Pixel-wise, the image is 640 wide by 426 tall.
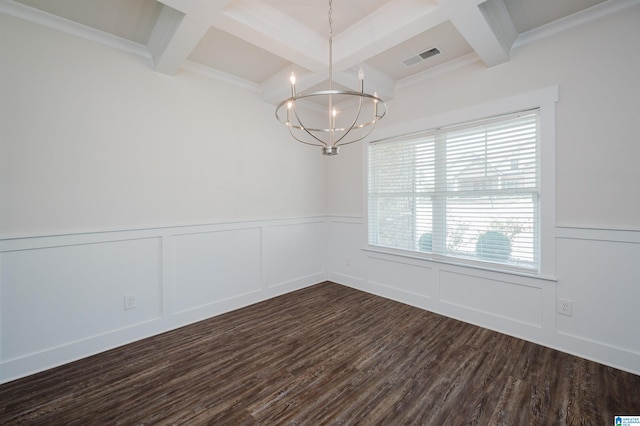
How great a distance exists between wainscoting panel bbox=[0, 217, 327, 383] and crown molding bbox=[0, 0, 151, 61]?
5.44ft

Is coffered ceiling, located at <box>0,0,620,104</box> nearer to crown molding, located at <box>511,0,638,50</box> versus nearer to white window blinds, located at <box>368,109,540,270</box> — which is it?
crown molding, located at <box>511,0,638,50</box>

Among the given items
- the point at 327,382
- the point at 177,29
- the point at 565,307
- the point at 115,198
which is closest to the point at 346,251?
the point at 327,382

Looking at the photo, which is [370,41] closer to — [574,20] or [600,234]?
[574,20]

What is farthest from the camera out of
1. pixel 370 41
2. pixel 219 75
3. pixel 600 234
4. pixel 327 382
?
pixel 219 75

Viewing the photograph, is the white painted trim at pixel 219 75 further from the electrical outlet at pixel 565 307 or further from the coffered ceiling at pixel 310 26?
the electrical outlet at pixel 565 307

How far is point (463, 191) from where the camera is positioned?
117 inches

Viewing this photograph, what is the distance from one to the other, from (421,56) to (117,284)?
366 centimetres

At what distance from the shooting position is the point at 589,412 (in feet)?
5.57

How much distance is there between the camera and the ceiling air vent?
107 inches

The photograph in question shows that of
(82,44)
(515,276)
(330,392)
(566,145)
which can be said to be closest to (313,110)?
(82,44)

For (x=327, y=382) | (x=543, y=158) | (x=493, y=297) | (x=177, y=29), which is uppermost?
(x=177, y=29)

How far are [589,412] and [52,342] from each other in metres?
3.83

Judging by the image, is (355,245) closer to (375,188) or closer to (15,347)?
(375,188)

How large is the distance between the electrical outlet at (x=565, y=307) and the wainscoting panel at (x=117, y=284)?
2988 millimetres
